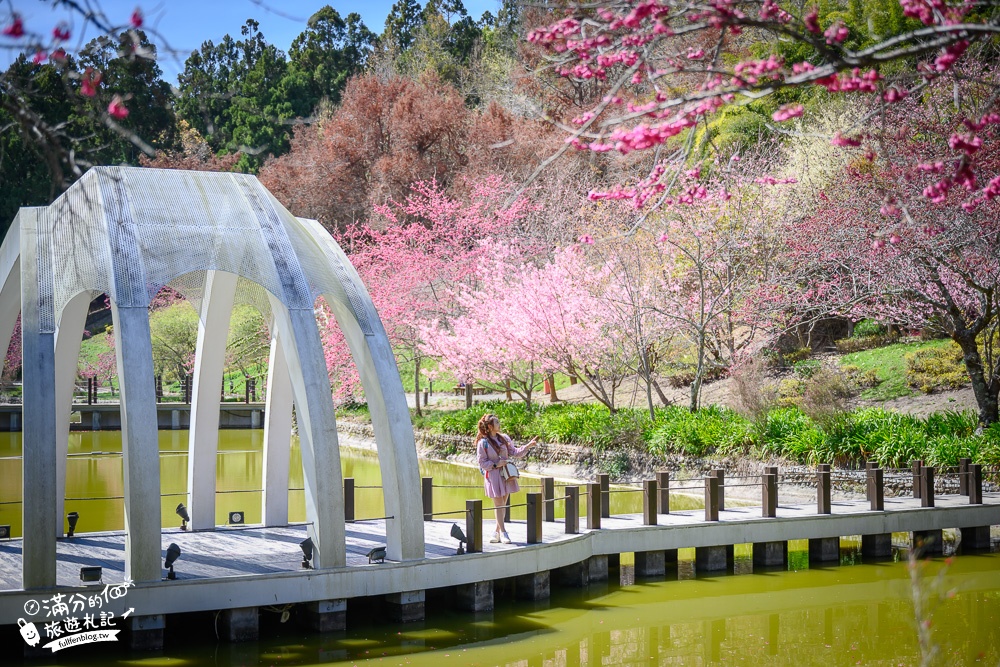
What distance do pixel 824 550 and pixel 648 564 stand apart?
2.70 m

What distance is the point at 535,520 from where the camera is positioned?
11.8 meters

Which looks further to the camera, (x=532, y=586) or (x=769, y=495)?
(x=769, y=495)

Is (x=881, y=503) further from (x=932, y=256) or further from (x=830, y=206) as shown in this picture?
(x=830, y=206)

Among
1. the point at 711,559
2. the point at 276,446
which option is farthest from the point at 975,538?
the point at 276,446

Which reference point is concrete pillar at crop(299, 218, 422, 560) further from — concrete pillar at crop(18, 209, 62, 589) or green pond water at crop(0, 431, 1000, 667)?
concrete pillar at crop(18, 209, 62, 589)

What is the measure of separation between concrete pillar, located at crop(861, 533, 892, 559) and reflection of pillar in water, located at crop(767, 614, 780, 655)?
132 inches

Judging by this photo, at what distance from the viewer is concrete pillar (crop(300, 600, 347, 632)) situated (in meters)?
10.1

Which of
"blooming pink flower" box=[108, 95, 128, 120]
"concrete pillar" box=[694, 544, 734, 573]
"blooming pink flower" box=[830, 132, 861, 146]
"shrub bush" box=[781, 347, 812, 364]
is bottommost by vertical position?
"concrete pillar" box=[694, 544, 734, 573]

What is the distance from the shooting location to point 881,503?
14539mm

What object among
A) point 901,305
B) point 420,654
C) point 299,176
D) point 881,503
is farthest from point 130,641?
point 299,176

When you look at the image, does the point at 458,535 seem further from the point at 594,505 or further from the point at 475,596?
the point at 594,505

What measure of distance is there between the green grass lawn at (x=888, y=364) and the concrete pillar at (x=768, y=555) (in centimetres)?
1102

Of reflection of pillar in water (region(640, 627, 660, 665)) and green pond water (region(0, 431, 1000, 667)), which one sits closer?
green pond water (region(0, 431, 1000, 667))

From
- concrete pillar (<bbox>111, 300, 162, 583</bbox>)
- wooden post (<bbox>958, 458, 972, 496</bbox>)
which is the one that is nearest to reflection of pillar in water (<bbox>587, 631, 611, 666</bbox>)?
concrete pillar (<bbox>111, 300, 162, 583</bbox>)
